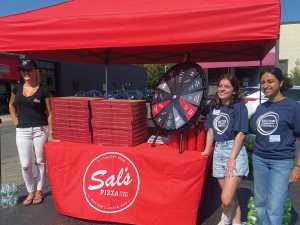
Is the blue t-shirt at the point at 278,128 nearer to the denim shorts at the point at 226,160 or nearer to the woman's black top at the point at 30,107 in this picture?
the denim shorts at the point at 226,160

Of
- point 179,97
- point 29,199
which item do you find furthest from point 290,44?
point 29,199

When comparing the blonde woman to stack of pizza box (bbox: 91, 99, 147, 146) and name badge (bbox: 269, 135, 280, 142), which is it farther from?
name badge (bbox: 269, 135, 280, 142)

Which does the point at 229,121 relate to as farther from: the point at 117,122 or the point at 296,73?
the point at 296,73

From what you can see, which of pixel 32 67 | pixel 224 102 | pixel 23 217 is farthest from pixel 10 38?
pixel 224 102

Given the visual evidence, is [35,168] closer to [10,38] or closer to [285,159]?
[10,38]

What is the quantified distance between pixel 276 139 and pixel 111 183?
1.71 metres

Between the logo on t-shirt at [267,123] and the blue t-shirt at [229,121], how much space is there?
0.14 metres

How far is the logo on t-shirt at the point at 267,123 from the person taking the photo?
9.74 ft

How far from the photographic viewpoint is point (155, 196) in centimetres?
372

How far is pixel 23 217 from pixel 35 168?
67cm

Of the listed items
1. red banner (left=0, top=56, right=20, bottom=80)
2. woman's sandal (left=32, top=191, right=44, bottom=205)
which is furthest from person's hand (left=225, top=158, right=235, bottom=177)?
red banner (left=0, top=56, right=20, bottom=80)

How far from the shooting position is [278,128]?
296 cm

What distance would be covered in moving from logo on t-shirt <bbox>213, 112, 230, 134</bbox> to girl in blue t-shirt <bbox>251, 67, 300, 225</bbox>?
234mm

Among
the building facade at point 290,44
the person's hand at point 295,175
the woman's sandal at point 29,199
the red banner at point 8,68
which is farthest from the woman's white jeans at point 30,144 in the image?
the building facade at point 290,44
